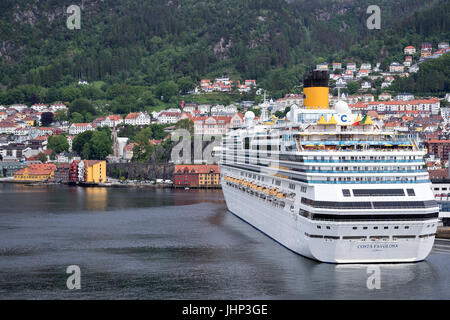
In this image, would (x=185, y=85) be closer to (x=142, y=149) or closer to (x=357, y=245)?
(x=142, y=149)

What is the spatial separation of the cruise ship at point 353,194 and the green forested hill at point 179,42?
4222 inches

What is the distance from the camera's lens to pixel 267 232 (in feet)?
128

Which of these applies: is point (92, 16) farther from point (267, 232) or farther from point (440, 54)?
→ point (267, 232)

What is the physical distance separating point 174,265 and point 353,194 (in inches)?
339

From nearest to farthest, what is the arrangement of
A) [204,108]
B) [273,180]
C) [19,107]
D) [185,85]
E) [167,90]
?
1. [273,180]
2. [204,108]
3. [167,90]
4. [185,85]
5. [19,107]

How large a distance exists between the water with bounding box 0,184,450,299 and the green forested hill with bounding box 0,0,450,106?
96.6 meters

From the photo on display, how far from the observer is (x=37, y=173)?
328ft

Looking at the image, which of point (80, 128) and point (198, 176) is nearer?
point (198, 176)

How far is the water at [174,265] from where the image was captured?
27.4m

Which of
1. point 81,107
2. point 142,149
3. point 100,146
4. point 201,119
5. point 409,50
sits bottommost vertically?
point 142,149

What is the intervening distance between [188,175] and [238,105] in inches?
1989

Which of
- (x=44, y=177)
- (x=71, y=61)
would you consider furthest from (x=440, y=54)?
(x=71, y=61)

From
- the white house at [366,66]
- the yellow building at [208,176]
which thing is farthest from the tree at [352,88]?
the yellow building at [208,176]

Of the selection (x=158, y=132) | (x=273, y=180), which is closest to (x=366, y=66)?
(x=158, y=132)
